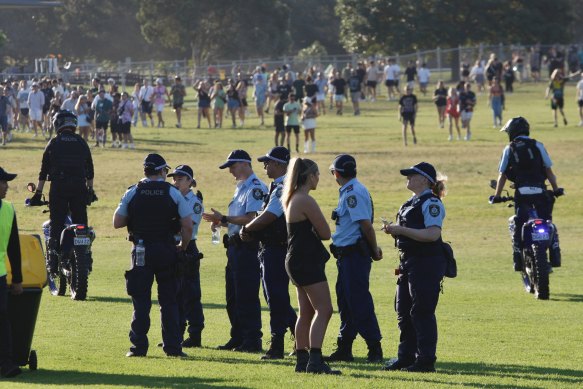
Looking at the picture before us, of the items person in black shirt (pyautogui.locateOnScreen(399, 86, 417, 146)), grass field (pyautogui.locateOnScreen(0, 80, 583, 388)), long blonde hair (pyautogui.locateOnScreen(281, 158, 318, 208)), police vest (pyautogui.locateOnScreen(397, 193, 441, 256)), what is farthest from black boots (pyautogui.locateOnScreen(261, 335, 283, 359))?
person in black shirt (pyautogui.locateOnScreen(399, 86, 417, 146))

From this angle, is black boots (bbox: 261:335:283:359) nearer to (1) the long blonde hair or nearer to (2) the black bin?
(1) the long blonde hair

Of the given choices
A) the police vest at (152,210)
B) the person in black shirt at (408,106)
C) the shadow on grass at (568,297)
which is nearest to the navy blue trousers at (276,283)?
the police vest at (152,210)

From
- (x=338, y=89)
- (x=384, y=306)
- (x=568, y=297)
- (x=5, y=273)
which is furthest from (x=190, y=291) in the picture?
(x=338, y=89)

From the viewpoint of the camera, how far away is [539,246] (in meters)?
16.2

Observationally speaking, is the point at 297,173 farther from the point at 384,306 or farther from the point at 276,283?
the point at 384,306

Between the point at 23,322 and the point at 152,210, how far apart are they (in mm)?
1515

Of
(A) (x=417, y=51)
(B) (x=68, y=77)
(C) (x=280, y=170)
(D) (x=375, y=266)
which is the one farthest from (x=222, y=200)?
(A) (x=417, y=51)

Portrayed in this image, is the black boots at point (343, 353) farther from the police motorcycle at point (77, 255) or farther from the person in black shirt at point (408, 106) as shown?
the person in black shirt at point (408, 106)

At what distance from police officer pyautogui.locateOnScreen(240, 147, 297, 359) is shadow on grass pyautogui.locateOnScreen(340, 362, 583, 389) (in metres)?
0.87

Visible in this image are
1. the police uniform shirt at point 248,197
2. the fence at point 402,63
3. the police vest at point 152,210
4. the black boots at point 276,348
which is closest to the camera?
the police vest at point 152,210

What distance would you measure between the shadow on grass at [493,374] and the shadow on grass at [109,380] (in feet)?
4.19

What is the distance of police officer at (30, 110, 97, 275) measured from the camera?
16.2 meters

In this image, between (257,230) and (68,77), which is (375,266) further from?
(68,77)

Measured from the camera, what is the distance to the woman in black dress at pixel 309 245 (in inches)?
411
